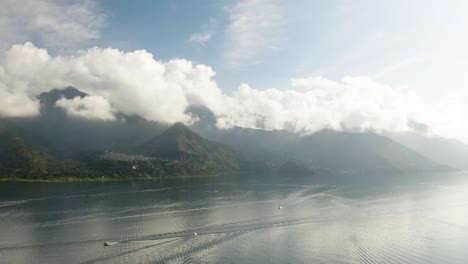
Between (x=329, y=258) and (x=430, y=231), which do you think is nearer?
(x=329, y=258)

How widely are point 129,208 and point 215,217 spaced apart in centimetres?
3094

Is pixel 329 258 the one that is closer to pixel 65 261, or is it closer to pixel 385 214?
pixel 65 261

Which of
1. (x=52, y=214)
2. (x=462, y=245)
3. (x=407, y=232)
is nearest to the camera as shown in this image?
(x=462, y=245)

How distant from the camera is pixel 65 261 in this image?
54312 millimetres

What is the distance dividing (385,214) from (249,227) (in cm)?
4190

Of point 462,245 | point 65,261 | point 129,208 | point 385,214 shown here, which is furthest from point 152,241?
point 385,214

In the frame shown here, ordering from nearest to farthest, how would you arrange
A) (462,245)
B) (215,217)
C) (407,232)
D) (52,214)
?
(462,245)
(407,232)
(215,217)
(52,214)

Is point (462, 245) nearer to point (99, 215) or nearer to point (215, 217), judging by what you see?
point (215, 217)

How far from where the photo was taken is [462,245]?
65188 millimetres

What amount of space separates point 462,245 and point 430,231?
10444mm

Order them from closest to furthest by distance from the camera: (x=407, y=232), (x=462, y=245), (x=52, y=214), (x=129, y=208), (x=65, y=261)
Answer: (x=65, y=261)
(x=462, y=245)
(x=407, y=232)
(x=52, y=214)
(x=129, y=208)

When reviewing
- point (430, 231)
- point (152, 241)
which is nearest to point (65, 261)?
point (152, 241)

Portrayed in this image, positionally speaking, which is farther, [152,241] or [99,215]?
[99,215]

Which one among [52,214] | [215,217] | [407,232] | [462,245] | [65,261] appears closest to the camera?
[65,261]
